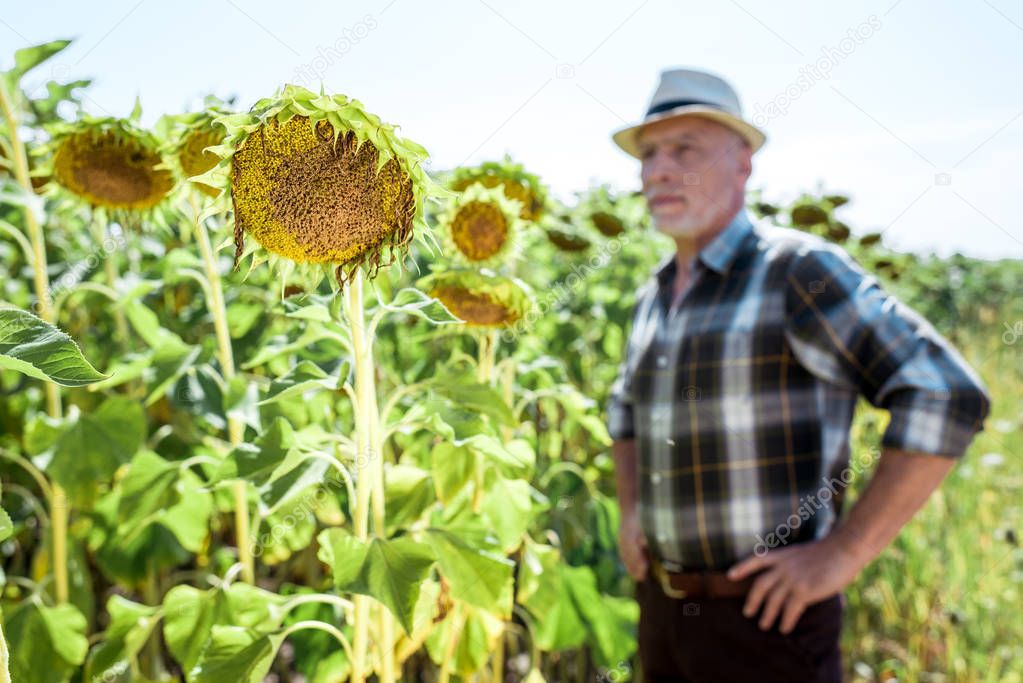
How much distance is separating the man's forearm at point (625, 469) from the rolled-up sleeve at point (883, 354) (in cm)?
71

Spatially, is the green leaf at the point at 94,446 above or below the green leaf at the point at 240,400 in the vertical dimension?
below

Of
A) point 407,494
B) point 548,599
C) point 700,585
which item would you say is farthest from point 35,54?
point 700,585

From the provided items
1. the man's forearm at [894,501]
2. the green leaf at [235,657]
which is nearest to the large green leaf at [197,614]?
the green leaf at [235,657]

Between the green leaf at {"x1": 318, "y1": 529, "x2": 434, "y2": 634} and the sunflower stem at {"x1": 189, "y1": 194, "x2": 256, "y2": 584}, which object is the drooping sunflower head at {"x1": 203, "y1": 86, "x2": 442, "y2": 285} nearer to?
the green leaf at {"x1": 318, "y1": 529, "x2": 434, "y2": 634}

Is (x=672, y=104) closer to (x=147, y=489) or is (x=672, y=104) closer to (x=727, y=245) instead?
(x=727, y=245)

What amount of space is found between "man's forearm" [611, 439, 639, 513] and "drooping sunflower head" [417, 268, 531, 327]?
1.05 metres

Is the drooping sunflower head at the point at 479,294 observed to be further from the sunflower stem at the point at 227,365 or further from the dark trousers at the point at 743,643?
the dark trousers at the point at 743,643

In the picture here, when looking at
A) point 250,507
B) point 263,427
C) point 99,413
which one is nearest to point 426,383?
point 263,427

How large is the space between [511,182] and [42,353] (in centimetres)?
144

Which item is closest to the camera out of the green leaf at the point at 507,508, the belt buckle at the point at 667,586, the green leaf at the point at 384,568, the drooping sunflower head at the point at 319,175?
the drooping sunflower head at the point at 319,175

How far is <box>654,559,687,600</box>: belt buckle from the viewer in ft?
7.23

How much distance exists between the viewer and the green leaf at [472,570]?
4.07 ft

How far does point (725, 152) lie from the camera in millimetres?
2461

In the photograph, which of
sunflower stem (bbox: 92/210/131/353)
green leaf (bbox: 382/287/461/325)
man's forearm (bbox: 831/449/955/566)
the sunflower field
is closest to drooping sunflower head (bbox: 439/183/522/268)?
the sunflower field
